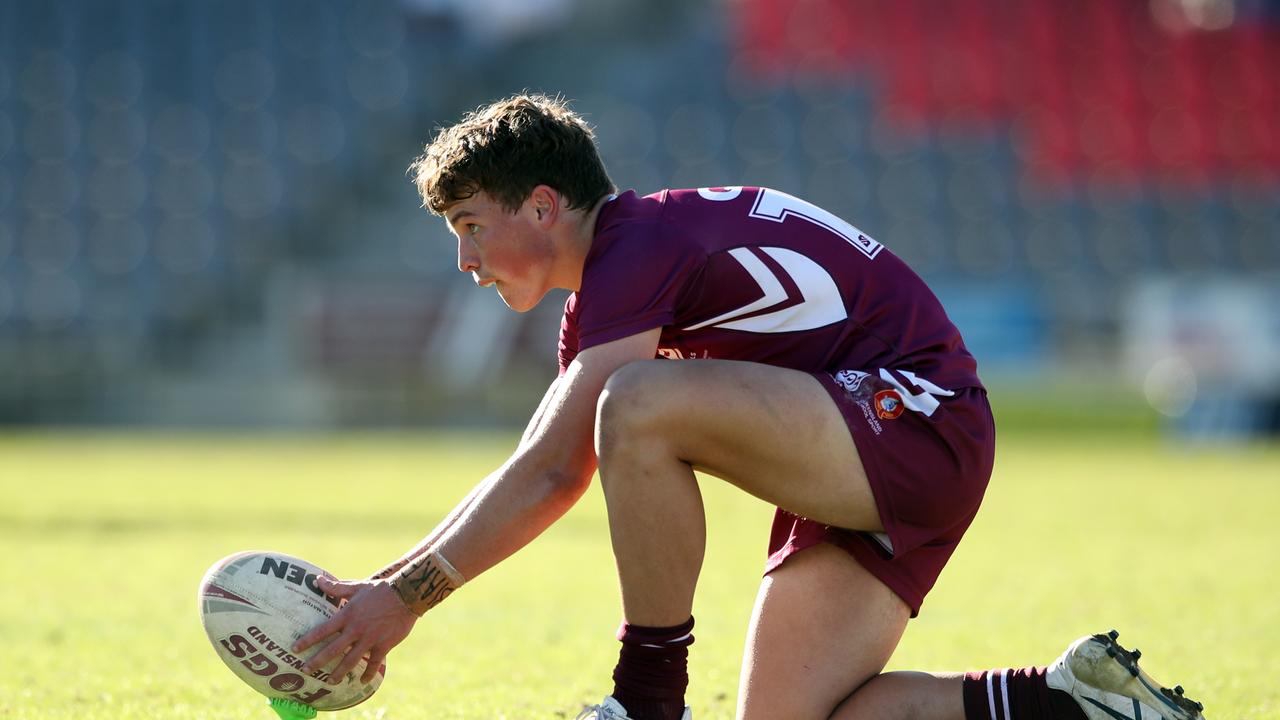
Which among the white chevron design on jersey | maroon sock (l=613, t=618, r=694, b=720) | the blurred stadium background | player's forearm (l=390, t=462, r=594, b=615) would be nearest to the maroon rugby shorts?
the white chevron design on jersey

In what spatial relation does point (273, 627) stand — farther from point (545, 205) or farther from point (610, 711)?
point (545, 205)

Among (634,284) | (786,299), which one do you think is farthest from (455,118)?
(634,284)

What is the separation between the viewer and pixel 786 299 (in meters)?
3.30

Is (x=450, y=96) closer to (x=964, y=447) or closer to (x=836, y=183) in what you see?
(x=836, y=183)

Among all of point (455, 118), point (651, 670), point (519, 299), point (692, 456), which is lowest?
point (651, 670)

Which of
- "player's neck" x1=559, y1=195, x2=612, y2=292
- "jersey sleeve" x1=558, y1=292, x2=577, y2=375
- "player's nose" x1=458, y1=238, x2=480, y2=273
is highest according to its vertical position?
"player's neck" x1=559, y1=195, x2=612, y2=292

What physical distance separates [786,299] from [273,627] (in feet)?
4.35

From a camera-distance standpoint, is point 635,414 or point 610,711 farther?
point 610,711

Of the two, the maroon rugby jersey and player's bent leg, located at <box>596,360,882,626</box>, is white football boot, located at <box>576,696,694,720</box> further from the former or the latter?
the maroon rugby jersey

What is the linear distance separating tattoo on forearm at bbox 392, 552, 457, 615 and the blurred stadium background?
1589cm

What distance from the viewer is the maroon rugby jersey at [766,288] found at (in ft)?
10.5

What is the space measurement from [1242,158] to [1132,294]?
5.01m

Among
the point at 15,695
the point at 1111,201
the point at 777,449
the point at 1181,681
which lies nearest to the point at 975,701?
the point at 777,449

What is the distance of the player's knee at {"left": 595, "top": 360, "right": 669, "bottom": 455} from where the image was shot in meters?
3.03
